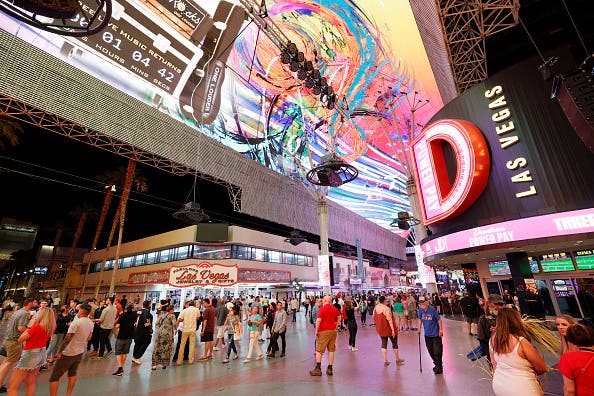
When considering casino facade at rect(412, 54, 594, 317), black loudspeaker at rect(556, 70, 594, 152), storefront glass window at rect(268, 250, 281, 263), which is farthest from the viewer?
storefront glass window at rect(268, 250, 281, 263)

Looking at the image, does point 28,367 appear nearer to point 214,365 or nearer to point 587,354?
point 214,365

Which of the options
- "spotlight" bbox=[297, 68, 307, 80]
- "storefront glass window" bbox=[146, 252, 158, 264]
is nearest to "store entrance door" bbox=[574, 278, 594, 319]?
"spotlight" bbox=[297, 68, 307, 80]

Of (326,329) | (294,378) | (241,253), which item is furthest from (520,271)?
(241,253)

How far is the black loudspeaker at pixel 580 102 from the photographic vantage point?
8641mm

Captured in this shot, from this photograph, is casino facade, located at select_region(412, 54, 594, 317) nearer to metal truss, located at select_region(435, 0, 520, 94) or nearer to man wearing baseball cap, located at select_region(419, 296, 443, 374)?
metal truss, located at select_region(435, 0, 520, 94)

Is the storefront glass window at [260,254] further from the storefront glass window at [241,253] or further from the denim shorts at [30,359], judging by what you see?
the denim shorts at [30,359]

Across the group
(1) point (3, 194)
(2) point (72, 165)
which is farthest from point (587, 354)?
(1) point (3, 194)

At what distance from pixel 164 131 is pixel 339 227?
91.5 feet

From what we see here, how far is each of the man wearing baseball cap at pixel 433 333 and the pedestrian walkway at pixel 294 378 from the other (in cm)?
30

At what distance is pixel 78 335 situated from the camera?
4.89m

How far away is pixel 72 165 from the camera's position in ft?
77.4

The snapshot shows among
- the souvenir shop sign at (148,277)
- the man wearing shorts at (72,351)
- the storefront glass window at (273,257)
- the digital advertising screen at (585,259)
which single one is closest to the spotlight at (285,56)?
→ the man wearing shorts at (72,351)

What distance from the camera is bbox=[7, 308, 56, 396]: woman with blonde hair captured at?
434 cm

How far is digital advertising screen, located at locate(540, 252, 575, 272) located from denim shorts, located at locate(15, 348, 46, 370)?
1792 cm
